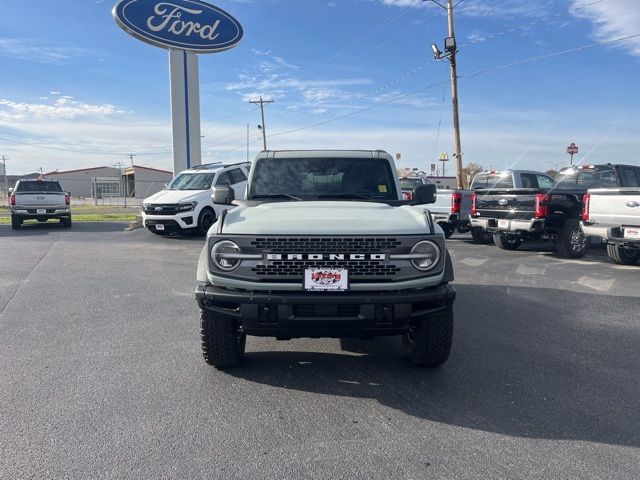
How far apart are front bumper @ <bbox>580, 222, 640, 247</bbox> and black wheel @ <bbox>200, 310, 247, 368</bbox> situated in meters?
7.89

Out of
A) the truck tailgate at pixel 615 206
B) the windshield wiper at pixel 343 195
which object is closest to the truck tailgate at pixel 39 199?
the windshield wiper at pixel 343 195

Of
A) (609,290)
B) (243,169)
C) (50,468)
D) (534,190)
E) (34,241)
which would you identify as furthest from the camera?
(243,169)

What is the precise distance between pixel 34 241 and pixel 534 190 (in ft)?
41.9

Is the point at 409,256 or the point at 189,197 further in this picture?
the point at 189,197

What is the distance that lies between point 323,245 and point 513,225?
8411 millimetres

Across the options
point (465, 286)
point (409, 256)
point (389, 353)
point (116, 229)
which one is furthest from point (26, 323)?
point (116, 229)

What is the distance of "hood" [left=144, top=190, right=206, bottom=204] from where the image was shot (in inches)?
576

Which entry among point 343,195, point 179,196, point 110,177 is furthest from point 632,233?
point 110,177

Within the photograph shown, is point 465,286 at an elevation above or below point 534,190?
below

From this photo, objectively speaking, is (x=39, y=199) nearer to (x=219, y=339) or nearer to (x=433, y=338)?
(x=219, y=339)

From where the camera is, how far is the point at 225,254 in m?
3.97

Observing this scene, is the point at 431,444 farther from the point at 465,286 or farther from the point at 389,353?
the point at 465,286

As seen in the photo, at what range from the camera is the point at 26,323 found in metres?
6.05

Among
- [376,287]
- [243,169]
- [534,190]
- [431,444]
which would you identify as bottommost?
[431,444]
